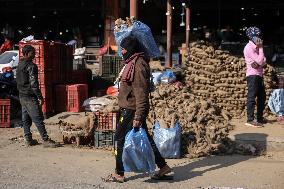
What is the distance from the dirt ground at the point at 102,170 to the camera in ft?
21.4

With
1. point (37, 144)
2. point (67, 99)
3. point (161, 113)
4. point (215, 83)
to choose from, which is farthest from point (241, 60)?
point (37, 144)

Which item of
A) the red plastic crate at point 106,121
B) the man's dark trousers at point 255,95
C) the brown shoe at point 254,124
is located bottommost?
the brown shoe at point 254,124

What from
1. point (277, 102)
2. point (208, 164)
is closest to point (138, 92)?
point (208, 164)

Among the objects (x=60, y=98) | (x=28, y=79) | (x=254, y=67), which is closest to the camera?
(x=28, y=79)

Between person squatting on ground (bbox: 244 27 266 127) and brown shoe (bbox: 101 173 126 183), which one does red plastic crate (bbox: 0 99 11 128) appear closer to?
person squatting on ground (bbox: 244 27 266 127)

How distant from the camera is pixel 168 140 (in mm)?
7801

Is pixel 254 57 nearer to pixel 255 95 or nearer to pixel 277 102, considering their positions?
pixel 255 95

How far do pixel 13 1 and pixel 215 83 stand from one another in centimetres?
1800

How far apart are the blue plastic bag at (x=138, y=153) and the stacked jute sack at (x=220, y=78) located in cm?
470

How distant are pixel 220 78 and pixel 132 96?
523 cm

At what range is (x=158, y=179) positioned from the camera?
667cm

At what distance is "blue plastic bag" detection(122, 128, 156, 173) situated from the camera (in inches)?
250

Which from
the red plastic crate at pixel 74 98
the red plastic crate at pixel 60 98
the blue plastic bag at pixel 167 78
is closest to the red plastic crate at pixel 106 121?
the red plastic crate at pixel 74 98

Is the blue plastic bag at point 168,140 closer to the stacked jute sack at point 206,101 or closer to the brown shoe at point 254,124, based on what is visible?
the stacked jute sack at point 206,101
